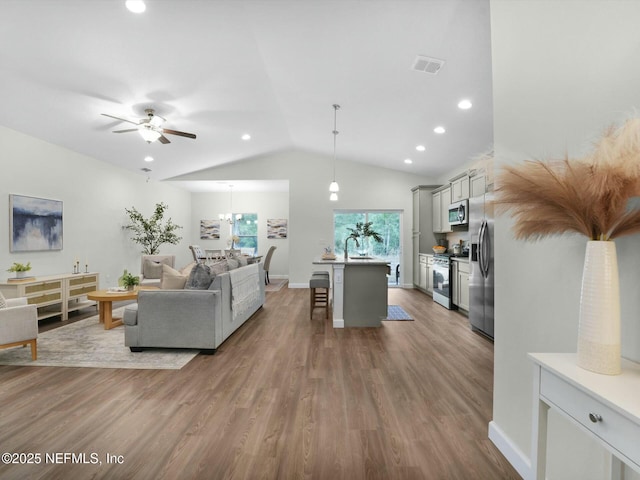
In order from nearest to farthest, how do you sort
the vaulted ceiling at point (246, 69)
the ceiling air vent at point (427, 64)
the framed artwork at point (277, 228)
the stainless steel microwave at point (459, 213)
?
the vaulted ceiling at point (246, 69), the ceiling air vent at point (427, 64), the stainless steel microwave at point (459, 213), the framed artwork at point (277, 228)

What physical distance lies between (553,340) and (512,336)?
33cm

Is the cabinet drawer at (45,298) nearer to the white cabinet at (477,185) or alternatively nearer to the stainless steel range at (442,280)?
the stainless steel range at (442,280)

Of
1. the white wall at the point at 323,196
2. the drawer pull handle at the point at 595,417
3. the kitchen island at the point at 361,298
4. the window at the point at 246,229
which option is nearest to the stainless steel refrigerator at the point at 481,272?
the kitchen island at the point at 361,298

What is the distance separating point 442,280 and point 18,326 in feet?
19.4

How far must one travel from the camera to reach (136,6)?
2713 millimetres

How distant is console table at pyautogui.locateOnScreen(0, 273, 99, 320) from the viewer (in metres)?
4.09

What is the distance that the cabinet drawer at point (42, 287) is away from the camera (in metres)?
4.18

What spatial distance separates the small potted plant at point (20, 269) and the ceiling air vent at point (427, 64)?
5.75 meters

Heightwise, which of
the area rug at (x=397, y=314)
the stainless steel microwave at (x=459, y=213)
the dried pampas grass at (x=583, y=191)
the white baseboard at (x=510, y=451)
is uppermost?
the stainless steel microwave at (x=459, y=213)

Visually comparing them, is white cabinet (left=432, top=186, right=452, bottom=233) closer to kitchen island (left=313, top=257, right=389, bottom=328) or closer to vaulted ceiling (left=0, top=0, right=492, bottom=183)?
vaulted ceiling (left=0, top=0, right=492, bottom=183)

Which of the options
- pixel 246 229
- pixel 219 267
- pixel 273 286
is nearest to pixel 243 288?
pixel 219 267

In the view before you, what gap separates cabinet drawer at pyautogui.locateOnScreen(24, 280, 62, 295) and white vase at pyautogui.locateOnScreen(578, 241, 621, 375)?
5799 millimetres

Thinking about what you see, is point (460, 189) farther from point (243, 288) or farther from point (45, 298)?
point (45, 298)

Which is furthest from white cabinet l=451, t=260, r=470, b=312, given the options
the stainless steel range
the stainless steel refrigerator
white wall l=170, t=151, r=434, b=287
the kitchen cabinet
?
white wall l=170, t=151, r=434, b=287
